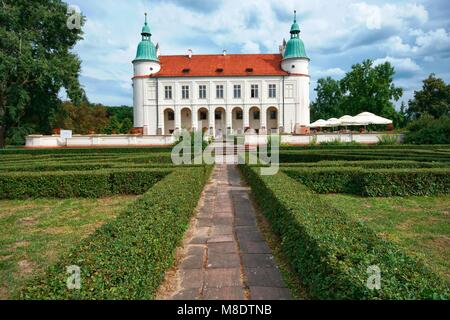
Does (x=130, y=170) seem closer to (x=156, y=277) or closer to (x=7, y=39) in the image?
(x=156, y=277)

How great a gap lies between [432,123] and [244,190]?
2141cm

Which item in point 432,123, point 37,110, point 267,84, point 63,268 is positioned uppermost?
point 267,84

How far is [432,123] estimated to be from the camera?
24469 mm

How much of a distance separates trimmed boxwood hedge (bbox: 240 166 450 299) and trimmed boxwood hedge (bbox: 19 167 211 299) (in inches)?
67.2

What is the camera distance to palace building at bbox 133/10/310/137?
43.0 meters

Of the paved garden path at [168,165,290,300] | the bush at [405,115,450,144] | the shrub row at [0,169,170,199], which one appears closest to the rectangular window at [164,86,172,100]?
the bush at [405,115,450,144]

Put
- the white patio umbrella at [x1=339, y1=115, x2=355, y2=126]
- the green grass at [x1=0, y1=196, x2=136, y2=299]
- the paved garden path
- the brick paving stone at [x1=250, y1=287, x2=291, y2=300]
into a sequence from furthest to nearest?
the white patio umbrella at [x1=339, y1=115, x2=355, y2=126]
the green grass at [x1=0, y1=196, x2=136, y2=299]
the paved garden path
the brick paving stone at [x1=250, y1=287, x2=291, y2=300]

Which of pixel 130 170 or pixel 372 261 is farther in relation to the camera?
pixel 130 170

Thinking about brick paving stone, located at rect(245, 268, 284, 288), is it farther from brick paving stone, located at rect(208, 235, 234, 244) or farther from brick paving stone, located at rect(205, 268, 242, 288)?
brick paving stone, located at rect(208, 235, 234, 244)

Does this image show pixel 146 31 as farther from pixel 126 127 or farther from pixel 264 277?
pixel 264 277

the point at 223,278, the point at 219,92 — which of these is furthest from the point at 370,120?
the point at 223,278

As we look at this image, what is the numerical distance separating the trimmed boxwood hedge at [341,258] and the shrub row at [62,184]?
19.1ft

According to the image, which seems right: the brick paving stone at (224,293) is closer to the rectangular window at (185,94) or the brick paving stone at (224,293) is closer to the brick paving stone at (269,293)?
the brick paving stone at (269,293)
